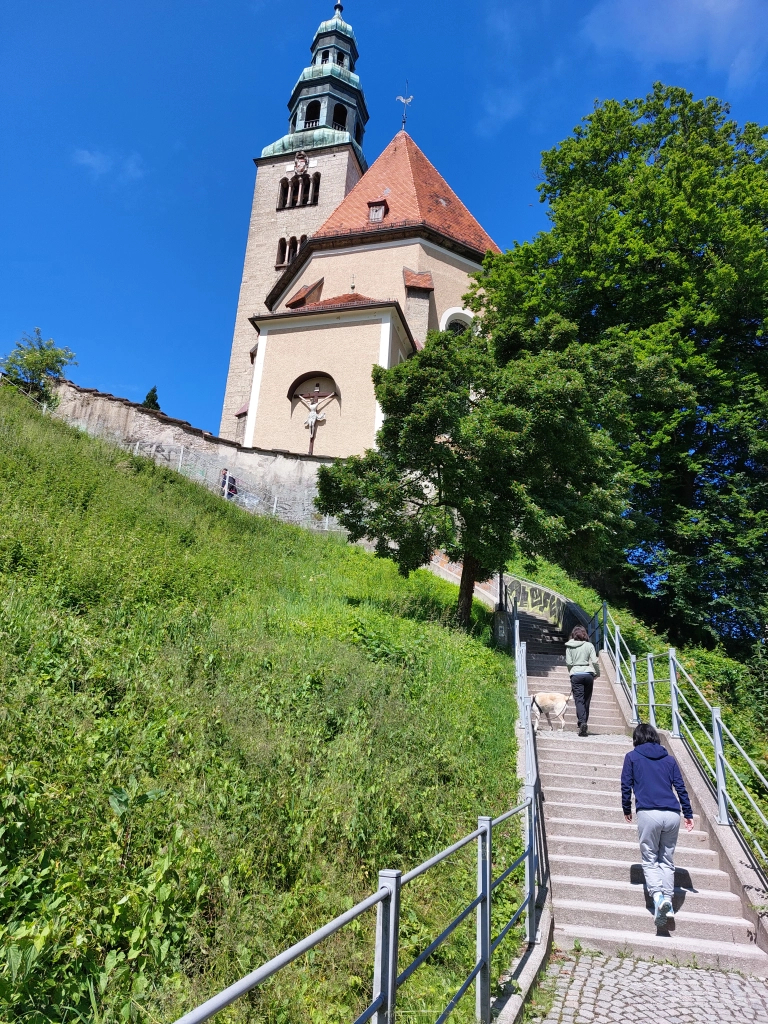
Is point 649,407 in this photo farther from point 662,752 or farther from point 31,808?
point 31,808

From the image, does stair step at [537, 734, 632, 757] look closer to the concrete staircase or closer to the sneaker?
the concrete staircase

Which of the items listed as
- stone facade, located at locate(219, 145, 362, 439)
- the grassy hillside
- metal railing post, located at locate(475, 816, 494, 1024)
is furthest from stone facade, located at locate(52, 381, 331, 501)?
stone facade, located at locate(219, 145, 362, 439)

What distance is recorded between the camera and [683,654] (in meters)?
14.3

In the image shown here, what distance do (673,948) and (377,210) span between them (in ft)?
87.5

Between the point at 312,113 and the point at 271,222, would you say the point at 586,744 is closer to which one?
the point at 271,222

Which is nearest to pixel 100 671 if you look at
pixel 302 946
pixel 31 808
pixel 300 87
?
pixel 31 808

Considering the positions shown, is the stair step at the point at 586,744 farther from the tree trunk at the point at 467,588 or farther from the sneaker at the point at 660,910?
the tree trunk at the point at 467,588

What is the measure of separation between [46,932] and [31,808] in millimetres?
964

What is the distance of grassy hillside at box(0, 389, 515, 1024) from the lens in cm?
315

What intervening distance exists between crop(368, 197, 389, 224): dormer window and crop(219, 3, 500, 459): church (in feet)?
0.21

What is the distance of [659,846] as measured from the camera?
211 inches

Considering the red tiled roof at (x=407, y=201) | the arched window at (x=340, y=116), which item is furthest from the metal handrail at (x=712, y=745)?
the arched window at (x=340, y=116)

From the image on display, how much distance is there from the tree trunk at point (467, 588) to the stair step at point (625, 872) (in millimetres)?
5997

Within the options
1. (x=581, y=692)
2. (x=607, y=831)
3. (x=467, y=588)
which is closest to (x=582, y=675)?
(x=581, y=692)
